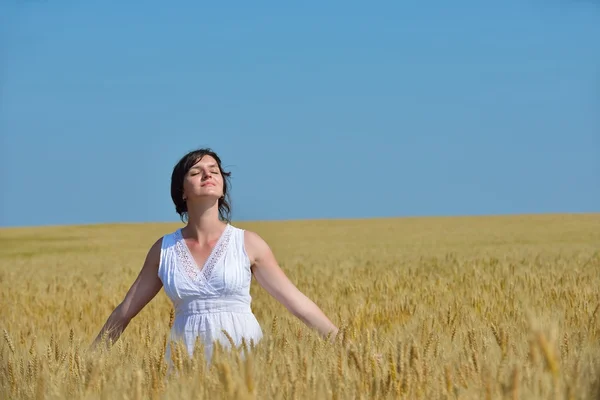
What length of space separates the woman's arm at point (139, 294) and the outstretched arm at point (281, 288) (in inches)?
19.8

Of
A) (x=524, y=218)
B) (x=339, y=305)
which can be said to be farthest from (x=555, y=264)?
(x=524, y=218)

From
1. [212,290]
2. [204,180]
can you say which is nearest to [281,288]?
[212,290]

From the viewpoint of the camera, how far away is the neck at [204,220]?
12.6 feet

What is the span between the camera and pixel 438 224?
33.3 meters

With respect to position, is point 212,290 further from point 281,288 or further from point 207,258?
point 281,288

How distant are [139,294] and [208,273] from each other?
425mm

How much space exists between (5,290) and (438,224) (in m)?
26.1

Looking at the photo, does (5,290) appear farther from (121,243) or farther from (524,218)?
(524,218)

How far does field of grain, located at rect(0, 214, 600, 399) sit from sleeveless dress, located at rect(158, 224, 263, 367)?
0.66 ft

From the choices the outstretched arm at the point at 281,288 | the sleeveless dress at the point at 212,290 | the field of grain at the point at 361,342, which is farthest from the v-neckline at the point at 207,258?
the field of grain at the point at 361,342

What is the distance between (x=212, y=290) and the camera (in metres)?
3.80

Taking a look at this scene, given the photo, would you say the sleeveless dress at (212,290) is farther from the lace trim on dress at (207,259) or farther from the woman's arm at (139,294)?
the woman's arm at (139,294)

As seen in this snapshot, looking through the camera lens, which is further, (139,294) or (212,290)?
(139,294)

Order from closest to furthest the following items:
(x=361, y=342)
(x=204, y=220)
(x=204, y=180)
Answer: (x=361, y=342) < (x=204, y=180) < (x=204, y=220)
